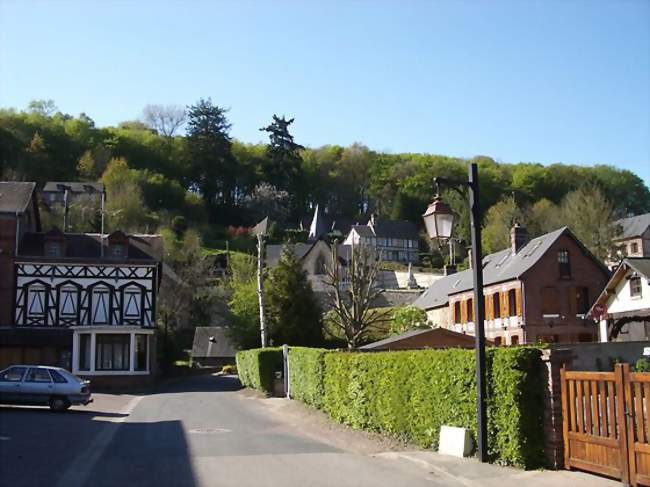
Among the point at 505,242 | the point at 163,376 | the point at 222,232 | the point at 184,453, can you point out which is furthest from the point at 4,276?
the point at 222,232

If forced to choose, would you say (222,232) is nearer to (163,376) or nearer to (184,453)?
(163,376)

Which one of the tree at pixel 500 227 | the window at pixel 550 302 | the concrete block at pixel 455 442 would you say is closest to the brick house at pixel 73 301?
the window at pixel 550 302

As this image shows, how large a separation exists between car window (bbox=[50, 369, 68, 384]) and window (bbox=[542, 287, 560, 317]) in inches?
1139

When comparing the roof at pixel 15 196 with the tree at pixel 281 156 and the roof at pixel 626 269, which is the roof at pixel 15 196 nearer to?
the roof at pixel 626 269

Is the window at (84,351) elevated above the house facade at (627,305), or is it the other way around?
the house facade at (627,305)

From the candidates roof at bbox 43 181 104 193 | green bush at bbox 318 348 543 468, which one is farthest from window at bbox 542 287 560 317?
roof at bbox 43 181 104 193

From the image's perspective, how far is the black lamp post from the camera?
11031 mm

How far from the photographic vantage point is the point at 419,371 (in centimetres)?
1362

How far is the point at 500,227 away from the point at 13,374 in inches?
2511

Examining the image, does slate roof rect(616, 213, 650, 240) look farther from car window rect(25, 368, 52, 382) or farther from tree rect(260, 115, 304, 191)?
car window rect(25, 368, 52, 382)

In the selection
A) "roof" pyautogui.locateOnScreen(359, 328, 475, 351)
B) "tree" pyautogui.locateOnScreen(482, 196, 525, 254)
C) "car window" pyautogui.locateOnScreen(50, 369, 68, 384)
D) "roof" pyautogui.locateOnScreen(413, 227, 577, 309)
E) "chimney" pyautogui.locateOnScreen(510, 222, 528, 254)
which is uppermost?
"tree" pyautogui.locateOnScreen(482, 196, 525, 254)

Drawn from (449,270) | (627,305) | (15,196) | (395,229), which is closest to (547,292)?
(627,305)

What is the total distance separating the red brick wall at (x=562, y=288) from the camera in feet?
138

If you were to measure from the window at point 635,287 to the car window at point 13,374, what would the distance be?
27527 millimetres
